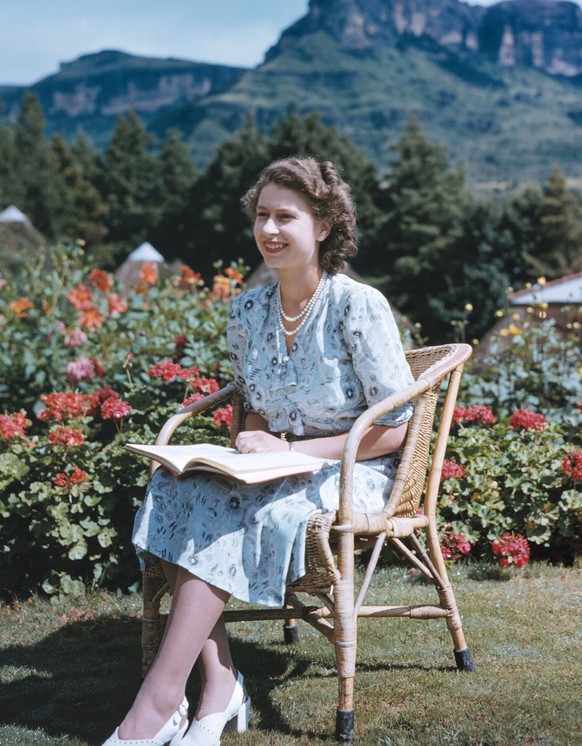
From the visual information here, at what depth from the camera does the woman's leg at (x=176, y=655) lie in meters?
2.05

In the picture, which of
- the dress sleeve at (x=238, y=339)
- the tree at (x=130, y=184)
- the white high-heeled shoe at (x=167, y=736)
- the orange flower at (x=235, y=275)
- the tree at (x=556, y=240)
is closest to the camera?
the white high-heeled shoe at (x=167, y=736)

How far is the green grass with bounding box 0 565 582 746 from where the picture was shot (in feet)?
7.34

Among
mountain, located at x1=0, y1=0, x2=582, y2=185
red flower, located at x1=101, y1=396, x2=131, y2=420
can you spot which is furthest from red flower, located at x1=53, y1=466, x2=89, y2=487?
mountain, located at x1=0, y1=0, x2=582, y2=185

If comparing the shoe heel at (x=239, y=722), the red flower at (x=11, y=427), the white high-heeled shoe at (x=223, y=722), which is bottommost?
the shoe heel at (x=239, y=722)

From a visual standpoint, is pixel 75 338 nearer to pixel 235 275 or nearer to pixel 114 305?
pixel 114 305

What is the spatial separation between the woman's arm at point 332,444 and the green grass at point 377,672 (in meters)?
0.67

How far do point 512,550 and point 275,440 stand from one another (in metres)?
1.52

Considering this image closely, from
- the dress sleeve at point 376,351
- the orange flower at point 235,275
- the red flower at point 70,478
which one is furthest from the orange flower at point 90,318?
the dress sleeve at point 376,351

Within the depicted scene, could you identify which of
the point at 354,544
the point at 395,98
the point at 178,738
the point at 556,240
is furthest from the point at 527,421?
the point at 395,98

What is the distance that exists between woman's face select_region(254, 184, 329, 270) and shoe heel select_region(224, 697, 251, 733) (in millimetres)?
1182

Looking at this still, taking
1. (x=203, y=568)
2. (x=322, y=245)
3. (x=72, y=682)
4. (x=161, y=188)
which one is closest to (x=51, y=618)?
(x=72, y=682)

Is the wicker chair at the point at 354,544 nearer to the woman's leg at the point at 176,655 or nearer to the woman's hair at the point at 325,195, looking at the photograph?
the woman's leg at the point at 176,655

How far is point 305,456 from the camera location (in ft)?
7.48

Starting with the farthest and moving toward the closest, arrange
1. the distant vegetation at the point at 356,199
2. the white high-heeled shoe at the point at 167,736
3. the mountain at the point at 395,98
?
the mountain at the point at 395,98, the distant vegetation at the point at 356,199, the white high-heeled shoe at the point at 167,736
